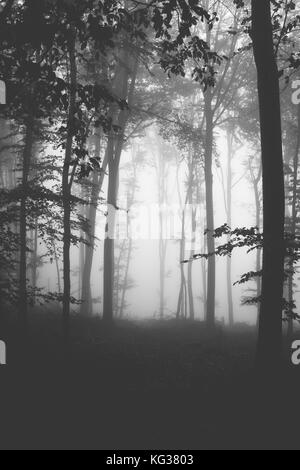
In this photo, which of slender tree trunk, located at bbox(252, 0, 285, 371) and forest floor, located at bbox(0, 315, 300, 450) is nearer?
forest floor, located at bbox(0, 315, 300, 450)

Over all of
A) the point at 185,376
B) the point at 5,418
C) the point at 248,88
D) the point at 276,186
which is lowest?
the point at 5,418

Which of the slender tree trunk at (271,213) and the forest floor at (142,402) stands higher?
the slender tree trunk at (271,213)

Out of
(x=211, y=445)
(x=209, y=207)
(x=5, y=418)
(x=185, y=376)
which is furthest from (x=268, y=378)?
(x=209, y=207)

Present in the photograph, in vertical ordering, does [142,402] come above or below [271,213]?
below

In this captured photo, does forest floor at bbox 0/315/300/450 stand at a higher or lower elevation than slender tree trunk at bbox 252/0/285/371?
lower

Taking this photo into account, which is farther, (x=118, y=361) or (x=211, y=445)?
(x=118, y=361)

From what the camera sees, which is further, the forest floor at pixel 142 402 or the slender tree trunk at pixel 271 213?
the slender tree trunk at pixel 271 213

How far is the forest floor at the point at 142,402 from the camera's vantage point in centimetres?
643

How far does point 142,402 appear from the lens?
7277 mm

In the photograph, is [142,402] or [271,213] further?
[142,402]

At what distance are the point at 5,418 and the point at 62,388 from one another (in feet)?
4.21

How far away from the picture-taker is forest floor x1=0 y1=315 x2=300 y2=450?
6426mm

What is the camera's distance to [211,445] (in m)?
6.33
